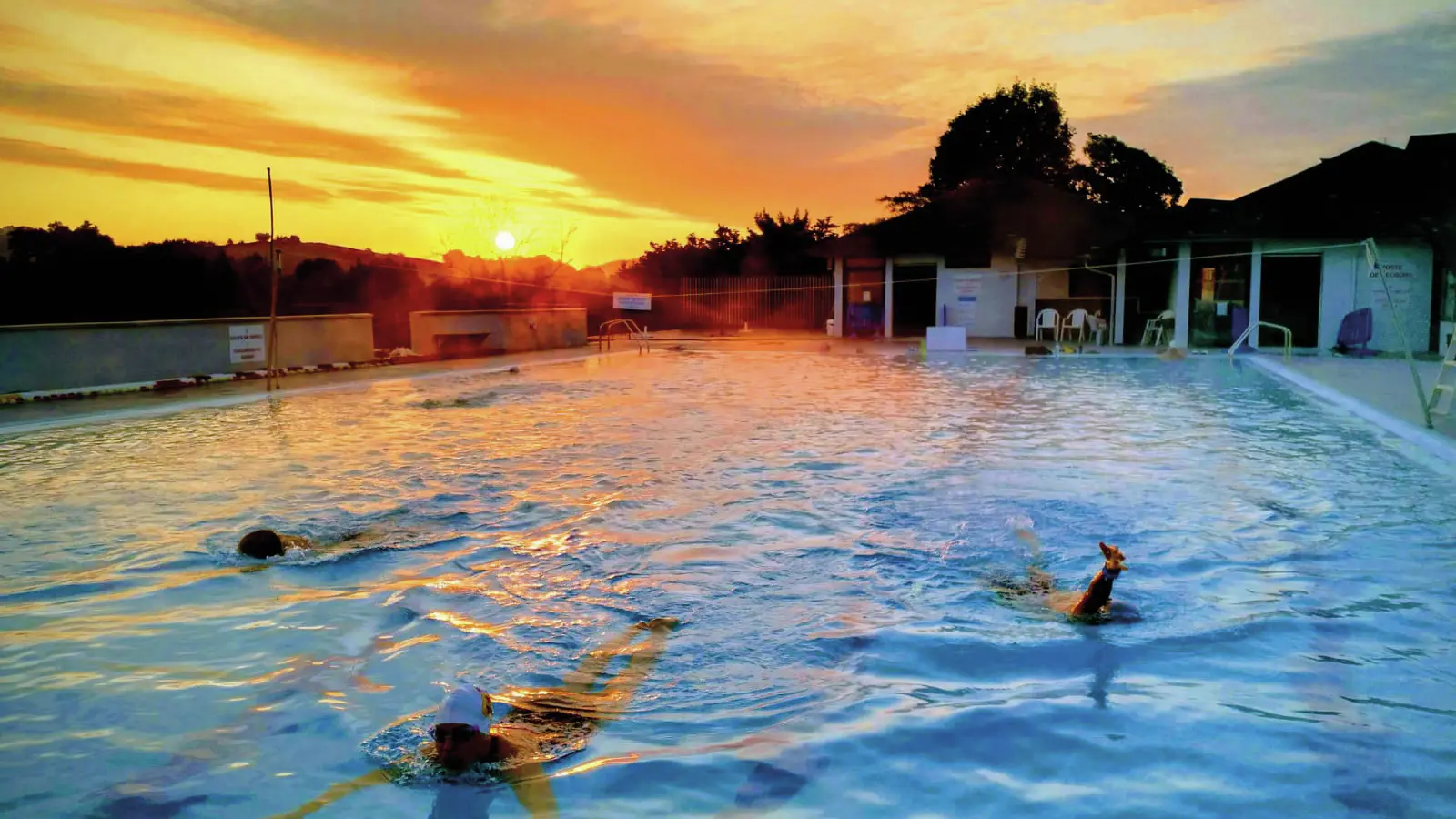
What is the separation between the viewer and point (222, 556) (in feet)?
19.4

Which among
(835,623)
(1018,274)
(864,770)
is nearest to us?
(864,770)

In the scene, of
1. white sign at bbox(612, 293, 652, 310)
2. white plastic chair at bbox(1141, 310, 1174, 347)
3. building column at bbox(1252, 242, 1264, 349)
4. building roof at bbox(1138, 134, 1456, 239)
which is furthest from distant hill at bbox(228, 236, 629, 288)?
building column at bbox(1252, 242, 1264, 349)

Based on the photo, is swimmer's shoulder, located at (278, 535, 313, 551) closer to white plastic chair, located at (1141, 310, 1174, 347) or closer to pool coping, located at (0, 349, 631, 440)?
pool coping, located at (0, 349, 631, 440)

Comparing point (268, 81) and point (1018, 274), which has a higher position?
point (268, 81)

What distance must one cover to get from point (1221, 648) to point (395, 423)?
30.1ft

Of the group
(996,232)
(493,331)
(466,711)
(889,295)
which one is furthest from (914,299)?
(466,711)

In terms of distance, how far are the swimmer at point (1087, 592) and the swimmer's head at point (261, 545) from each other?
168 inches

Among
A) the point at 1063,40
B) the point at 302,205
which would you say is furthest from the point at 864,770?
the point at 302,205

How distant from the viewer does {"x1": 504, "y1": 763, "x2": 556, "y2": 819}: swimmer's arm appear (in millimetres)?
3092

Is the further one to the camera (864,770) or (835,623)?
(835,623)

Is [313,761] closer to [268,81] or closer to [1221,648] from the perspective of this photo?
[1221,648]

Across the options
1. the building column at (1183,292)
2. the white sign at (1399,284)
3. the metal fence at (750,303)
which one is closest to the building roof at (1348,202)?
the building column at (1183,292)

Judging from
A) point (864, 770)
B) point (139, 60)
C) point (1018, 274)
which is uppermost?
point (139, 60)

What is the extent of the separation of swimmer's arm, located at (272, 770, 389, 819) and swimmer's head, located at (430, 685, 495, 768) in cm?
20
